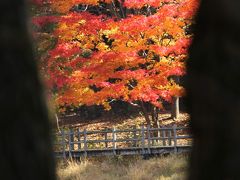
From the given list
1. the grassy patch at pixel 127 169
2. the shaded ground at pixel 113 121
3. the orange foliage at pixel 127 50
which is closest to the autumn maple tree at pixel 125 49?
the orange foliage at pixel 127 50

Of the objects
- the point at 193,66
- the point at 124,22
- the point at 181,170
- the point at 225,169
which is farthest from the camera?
the point at 124,22

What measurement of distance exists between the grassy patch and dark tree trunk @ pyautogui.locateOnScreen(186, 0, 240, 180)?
45.9ft

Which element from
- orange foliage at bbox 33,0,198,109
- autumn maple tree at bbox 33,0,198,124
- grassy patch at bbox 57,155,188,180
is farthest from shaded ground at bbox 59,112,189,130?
A: grassy patch at bbox 57,155,188,180

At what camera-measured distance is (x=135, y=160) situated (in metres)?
19.5

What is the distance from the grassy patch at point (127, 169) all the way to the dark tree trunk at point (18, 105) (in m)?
14.0

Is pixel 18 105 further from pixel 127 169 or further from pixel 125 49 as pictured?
pixel 125 49

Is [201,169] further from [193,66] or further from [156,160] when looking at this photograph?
[156,160]

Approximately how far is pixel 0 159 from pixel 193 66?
2.51 ft

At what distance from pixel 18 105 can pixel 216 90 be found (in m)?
0.69

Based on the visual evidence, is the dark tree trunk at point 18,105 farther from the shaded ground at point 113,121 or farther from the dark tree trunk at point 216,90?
the shaded ground at point 113,121

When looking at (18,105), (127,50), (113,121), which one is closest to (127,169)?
(127,50)

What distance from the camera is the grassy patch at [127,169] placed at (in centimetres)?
1681

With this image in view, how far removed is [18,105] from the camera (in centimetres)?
206

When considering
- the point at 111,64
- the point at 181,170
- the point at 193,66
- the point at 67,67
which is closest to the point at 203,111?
the point at 193,66
